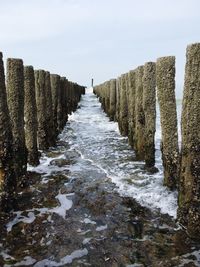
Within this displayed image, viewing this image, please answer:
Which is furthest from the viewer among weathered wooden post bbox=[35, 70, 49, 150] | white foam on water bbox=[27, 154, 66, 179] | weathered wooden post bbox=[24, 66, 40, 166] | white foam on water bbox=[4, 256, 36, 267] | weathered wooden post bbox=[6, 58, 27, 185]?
weathered wooden post bbox=[35, 70, 49, 150]

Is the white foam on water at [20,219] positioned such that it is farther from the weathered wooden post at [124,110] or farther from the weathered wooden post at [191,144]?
the weathered wooden post at [124,110]

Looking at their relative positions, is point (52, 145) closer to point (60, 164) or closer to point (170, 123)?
point (60, 164)

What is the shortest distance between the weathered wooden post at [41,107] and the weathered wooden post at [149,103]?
323 centimetres

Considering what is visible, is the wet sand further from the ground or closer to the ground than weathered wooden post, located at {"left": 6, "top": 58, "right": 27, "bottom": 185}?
closer to the ground

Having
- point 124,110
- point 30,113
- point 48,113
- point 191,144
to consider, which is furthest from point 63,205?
point 124,110

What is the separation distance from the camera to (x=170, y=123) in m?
6.67

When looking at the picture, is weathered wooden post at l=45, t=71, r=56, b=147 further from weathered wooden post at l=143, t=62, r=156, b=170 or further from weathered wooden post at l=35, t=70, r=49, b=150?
weathered wooden post at l=143, t=62, r=156, b=170

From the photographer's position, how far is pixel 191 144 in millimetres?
5145

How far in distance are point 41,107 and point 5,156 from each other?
4586mm

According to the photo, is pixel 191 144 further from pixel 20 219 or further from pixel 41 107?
pixel 41 107

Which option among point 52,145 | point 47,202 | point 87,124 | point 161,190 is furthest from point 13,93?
point 87,124

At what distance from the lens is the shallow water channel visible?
15.0 feet

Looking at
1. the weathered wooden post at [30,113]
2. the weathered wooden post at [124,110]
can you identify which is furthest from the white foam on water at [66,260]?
the weathered wooden post at [124,110]

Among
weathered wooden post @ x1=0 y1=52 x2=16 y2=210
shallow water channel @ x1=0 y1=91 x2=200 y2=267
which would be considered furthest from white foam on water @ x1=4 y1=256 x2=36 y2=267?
weathered wooden post @ x1=0 y1=52 x2=16 y2=210
